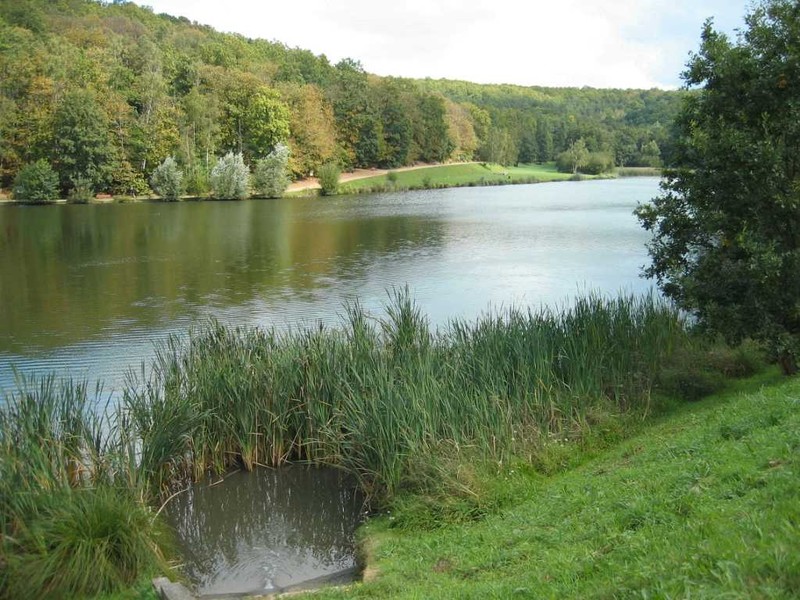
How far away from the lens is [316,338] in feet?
35.4

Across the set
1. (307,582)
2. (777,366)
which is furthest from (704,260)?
(307,582)

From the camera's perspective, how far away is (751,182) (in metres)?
10.4

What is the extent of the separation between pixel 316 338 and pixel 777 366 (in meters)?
7.07

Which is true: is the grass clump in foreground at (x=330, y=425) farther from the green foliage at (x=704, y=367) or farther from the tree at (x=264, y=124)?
the tree at (x=264, y=124)

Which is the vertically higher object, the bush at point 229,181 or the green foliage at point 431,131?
the green foliage at point 431,131

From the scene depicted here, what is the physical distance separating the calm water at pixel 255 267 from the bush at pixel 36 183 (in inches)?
264

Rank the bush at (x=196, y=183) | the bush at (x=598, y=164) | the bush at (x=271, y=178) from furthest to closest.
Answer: the bush at (x=598, y=164) < the bush at (x=271, y=178) < the bush at (x=196, y=183)

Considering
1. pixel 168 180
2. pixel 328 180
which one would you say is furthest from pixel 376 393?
pixel 328 180

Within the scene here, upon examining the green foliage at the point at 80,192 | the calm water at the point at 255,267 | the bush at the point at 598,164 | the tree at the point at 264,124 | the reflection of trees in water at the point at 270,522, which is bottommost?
the reflection of trees in water at the point at 270,522

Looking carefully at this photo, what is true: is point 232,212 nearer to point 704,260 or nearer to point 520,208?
point 520,208

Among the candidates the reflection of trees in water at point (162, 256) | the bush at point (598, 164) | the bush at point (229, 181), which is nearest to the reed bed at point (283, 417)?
the reflection of trees in water at point (162, 256)

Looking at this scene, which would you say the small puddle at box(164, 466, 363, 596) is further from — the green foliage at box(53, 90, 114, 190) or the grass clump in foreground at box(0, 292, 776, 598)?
the green foliage at box(53, 90, 114, 190)

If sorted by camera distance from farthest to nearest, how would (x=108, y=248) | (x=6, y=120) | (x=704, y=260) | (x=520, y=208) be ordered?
(x=6, y=120)
(x=520, y=208)
(x=108, y=248)
(x=704, y=260)

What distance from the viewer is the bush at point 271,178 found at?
6650 centimetres
